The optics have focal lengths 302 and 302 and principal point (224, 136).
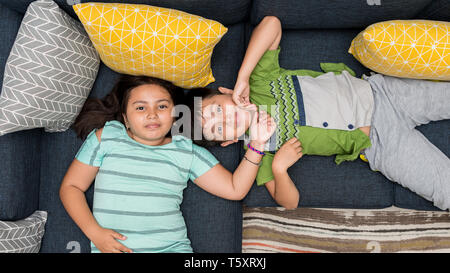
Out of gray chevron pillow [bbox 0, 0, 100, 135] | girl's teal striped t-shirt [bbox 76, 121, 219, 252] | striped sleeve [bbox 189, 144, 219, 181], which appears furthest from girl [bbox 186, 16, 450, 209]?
gray chevron pillow [bbox 0, 0, 100, 135]

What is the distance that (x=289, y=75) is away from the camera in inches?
57.7

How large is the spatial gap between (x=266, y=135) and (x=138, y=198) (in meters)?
0.63

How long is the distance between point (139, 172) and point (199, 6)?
769 millimetres

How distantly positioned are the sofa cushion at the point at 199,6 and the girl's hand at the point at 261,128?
0.48 m

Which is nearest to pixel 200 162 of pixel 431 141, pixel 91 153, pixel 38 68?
pixel 91 153

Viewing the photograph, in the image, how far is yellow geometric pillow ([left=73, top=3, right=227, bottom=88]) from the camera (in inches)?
45.0

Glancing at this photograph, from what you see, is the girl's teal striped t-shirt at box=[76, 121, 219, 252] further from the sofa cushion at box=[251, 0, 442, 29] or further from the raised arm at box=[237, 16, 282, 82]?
the sofa cushion at box=[251, 0, 442, 29]

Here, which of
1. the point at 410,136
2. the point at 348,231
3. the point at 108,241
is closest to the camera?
the point at 108,241

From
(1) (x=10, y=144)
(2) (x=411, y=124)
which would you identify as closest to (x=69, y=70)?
(1) (x=10, y=144)

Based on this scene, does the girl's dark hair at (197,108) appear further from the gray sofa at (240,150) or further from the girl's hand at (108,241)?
the girl's hand at (108,241)

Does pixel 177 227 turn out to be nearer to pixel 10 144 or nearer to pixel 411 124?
pixel 10 144

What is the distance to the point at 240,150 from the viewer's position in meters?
1.50

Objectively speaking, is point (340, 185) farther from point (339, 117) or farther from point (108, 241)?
point (108, 241)

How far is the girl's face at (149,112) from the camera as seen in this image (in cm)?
129
